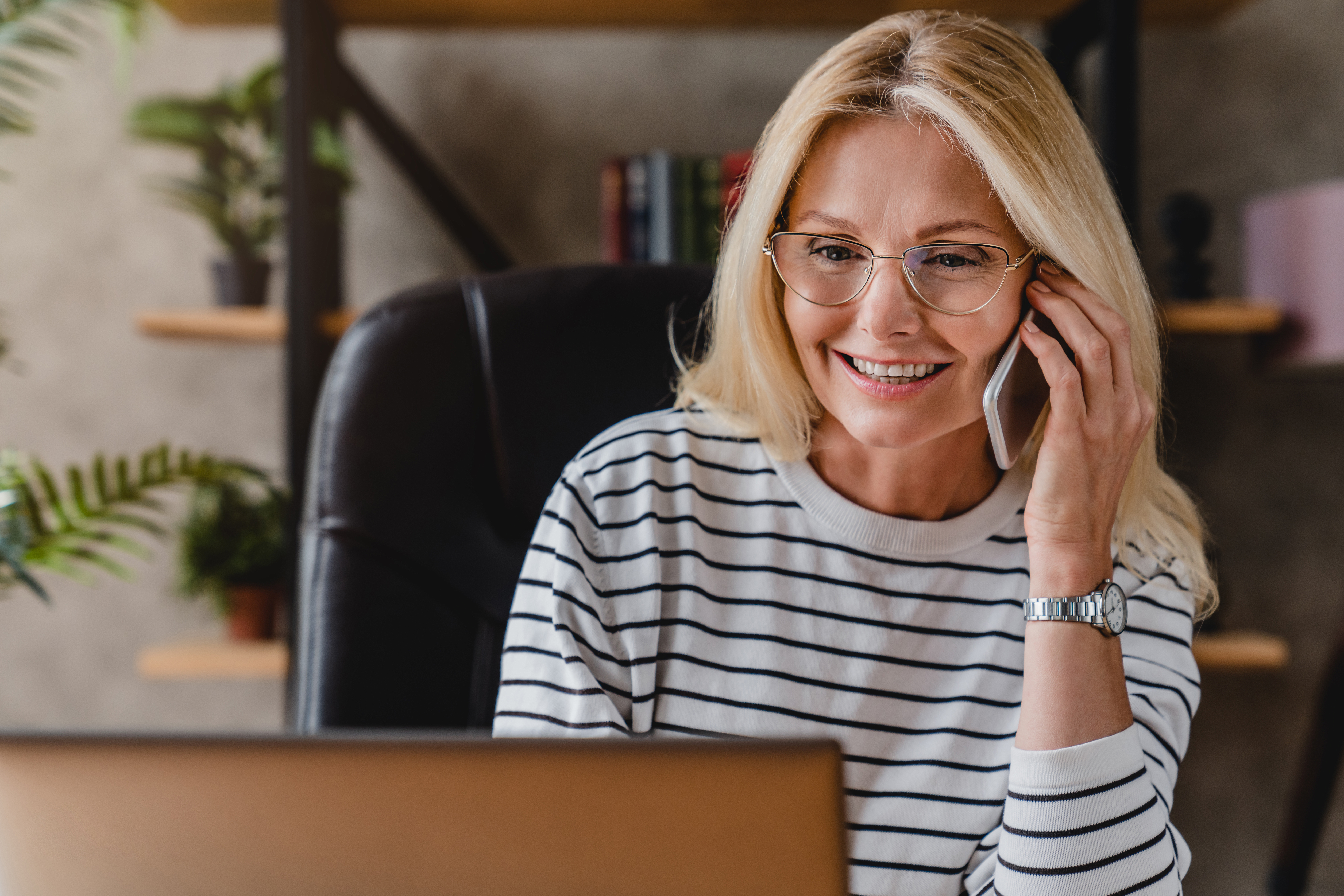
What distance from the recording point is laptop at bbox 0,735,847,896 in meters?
0.32

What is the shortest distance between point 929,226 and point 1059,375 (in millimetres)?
163

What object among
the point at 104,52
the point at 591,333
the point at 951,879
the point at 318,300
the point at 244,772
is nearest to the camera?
the point at 244,772

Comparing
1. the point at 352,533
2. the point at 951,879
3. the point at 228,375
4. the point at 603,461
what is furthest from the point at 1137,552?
the point at 228,375

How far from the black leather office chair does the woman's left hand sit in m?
0.36

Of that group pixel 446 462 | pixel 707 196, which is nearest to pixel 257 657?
pixel 446 462

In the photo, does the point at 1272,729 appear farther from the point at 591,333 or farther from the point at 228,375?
the point at 228,375

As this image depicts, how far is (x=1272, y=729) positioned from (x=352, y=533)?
5.70 feet

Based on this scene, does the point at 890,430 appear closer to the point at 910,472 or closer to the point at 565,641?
the point at 910,472

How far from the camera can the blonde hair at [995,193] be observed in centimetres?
75

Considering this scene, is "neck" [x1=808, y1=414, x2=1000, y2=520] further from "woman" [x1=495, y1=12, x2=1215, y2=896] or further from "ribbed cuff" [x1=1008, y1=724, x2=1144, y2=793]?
"ribbed cuff" [x1=1008, y1=724, x2=1144, y2=793]

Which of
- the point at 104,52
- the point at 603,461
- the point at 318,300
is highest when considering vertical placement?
the point at 104,52

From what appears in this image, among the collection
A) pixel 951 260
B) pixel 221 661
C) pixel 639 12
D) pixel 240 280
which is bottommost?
pixel 221 661

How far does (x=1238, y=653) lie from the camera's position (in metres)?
→ 1.46

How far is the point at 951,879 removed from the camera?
796mm
